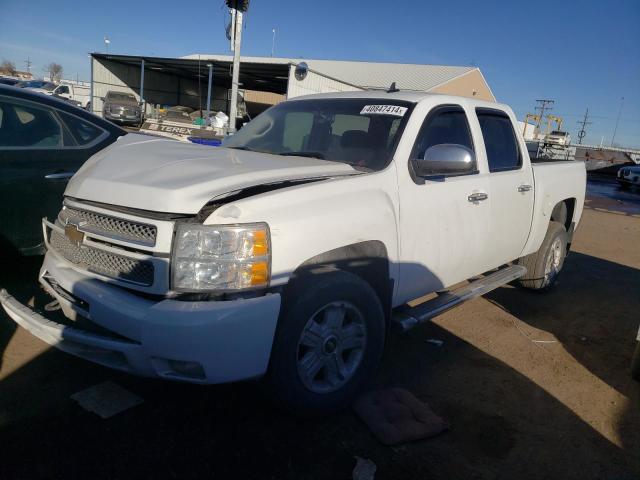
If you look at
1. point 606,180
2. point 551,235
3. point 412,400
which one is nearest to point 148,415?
point 412,400

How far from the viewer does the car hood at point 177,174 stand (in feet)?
7.95

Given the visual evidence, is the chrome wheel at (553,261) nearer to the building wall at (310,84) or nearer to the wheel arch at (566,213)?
the wheel arch at (566,213)

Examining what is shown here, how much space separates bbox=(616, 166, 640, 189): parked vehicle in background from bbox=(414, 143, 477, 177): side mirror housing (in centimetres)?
2448

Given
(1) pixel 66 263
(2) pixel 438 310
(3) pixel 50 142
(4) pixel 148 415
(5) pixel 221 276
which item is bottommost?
(4) pixel 148 415

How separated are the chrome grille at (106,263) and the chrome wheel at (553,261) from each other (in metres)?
4.37

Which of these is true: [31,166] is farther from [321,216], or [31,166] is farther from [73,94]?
[73,94]

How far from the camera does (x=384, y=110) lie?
3527 millimetres

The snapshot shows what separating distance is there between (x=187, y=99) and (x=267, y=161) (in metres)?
37.8

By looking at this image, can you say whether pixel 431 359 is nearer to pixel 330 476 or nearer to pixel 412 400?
pixel 412 400

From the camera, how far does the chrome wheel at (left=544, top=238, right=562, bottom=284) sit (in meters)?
5.36

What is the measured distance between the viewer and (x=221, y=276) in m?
2.34

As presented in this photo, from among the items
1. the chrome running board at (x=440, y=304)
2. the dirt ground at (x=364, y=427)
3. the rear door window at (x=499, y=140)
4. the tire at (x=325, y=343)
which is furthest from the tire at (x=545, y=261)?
the tire at (x=325, y=343)

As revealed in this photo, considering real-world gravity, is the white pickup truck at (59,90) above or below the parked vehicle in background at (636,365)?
above

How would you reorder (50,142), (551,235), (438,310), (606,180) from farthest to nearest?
(606,180)
(551,235)
(50,142)
(438,310)
